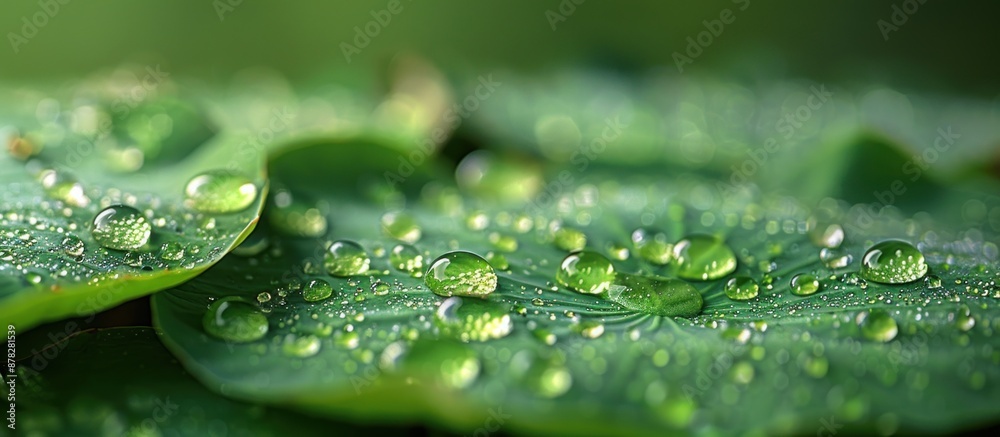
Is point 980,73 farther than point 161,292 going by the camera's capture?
Yes

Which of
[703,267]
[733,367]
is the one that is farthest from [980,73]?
[733,367]

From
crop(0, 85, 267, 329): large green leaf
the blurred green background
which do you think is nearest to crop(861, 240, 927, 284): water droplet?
crop(0, 85, 267, 329): large green leaf

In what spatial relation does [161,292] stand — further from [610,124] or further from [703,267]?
[610,124]

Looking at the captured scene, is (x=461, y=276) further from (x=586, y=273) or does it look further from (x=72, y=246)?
(x=72, y=246)

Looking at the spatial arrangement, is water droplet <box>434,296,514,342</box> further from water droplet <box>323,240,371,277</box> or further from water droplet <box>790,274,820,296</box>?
water droplet <box>790,274,820,296</box>

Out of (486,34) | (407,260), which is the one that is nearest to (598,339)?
(407,260)

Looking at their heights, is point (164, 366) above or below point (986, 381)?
below
